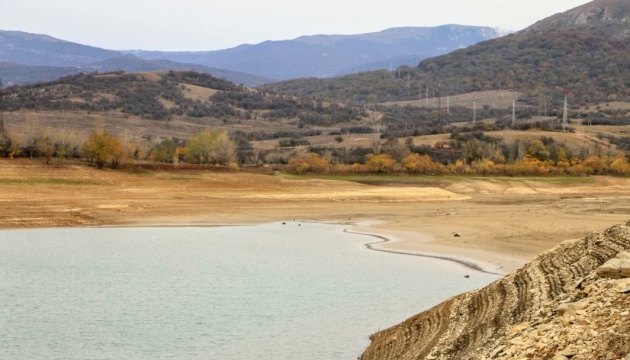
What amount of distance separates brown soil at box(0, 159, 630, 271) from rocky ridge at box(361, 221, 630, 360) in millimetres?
10342

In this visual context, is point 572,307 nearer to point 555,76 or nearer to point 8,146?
point 8,146

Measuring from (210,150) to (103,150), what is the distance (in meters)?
11.3

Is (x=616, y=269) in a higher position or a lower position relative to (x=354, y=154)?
higher

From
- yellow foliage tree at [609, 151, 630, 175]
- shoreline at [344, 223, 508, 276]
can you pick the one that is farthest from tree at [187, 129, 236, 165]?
yellow foliage tree at [609, 151, 630, 175]

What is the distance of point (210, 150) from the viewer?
213ft

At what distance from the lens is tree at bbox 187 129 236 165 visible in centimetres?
6454

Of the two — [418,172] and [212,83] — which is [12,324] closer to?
[418,172]

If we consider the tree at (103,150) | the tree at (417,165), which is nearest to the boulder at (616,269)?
the tree at (103,150)

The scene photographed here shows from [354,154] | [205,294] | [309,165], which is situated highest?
[205,294]

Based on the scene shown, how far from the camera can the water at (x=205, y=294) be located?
16.6 metres

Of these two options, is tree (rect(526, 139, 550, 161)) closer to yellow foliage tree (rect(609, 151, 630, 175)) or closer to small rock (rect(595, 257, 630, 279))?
yellow foliage tree (rect(609, 151, 630, 175))

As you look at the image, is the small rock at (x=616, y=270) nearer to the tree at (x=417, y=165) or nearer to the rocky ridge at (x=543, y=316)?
the rocky ridge at (x=543, y=316)

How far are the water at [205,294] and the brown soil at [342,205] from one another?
4360 mm

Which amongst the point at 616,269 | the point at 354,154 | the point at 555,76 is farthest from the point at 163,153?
the point at 555,76
